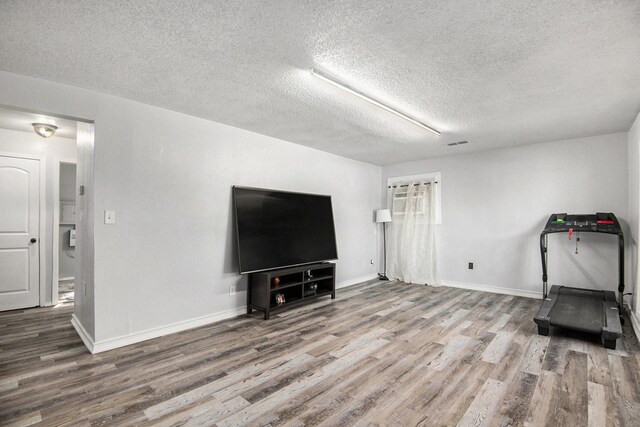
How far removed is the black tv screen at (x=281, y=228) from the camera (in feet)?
12.6

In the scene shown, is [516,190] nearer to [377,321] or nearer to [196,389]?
[377,321]

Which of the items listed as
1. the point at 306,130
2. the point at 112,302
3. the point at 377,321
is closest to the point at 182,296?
the point at 112,302

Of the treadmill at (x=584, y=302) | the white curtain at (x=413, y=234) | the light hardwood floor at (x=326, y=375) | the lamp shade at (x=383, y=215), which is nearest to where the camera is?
the light hardwood floor at (x=326, y=375)

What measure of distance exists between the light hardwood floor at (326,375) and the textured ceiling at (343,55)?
242 cm

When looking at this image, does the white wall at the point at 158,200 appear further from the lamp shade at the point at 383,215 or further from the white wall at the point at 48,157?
the lamp shade at the point at 383,215

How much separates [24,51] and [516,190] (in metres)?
6.06

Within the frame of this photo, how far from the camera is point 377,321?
3672 millimetres

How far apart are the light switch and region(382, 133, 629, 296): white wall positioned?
201 inches

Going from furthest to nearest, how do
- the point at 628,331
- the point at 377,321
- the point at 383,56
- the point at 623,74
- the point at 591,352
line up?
the point at 377,321
the point at 628,331
the point at 591,352
the point at 623,74
the point at 383,56

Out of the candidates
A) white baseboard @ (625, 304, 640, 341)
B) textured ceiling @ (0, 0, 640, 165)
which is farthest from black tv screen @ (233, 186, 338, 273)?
white baseboard @ (625, 304, 640, 341)

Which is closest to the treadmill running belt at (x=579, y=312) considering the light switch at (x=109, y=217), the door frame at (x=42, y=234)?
the light switch at (x=109, y=217)

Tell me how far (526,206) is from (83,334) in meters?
6.14

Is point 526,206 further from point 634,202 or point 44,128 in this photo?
point 44,128

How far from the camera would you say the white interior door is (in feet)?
13.6
